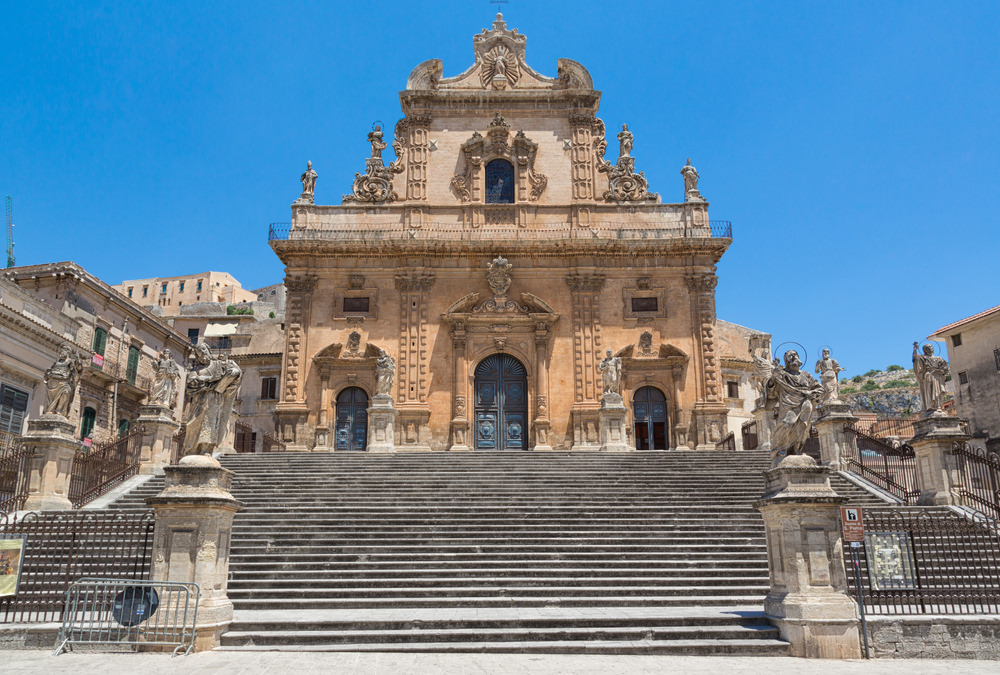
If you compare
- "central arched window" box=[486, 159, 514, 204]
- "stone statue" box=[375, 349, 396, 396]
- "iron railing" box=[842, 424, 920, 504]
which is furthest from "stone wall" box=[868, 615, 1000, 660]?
"central arched window" box=[486, 159, 514, 204]

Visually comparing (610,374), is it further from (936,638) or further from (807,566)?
(936,638)

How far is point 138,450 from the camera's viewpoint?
1888 centimetres

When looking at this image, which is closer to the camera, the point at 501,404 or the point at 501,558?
the point at 501,558

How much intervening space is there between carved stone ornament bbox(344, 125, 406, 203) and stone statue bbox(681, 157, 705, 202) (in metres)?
11.1

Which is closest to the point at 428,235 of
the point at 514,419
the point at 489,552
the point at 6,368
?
the point at 514,419

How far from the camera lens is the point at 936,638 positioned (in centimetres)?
936

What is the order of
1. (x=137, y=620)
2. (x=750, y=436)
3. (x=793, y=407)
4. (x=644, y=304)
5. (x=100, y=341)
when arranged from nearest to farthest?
(x=137, y=620) < (x=793, y=407) < (x=750, y=436) < (x=644, y=304) < (x=100, y=341)

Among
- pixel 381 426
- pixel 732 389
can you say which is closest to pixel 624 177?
pixel 381 426

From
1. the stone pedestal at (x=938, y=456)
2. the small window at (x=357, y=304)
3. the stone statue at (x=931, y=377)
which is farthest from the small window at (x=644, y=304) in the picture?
the stone pedestal at (x=938, y=456)

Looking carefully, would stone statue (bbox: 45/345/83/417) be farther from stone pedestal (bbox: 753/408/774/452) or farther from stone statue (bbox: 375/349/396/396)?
stone pedestal (bbox: 753/408/774/452)

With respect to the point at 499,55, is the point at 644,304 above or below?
below

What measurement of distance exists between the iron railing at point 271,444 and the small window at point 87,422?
24.8 feet

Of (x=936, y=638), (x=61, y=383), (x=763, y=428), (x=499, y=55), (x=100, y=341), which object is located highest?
(x=499, y=55)

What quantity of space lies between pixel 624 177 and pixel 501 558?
64.9ft
